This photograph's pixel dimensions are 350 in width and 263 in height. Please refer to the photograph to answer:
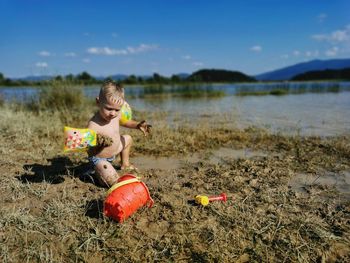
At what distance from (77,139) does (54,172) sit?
93 cm

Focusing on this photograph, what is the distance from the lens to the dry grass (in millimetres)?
2391

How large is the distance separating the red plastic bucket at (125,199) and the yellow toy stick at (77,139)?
68 cm

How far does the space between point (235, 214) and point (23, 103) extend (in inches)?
367

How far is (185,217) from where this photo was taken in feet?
9.17

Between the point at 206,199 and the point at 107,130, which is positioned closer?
the point at 206,199

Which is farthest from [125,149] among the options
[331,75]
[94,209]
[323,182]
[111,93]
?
[331,75]

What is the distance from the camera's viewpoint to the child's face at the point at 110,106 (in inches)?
135

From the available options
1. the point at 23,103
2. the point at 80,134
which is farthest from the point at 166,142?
the point at 23,103

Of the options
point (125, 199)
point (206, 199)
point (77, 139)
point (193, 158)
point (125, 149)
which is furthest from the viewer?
point (193, 158)

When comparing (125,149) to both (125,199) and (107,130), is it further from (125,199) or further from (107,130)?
(125,199)

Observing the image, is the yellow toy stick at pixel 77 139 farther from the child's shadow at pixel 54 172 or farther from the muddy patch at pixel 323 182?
the muddy patch at pixel 323 182

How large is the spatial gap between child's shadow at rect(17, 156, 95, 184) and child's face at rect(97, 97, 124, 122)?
68cm

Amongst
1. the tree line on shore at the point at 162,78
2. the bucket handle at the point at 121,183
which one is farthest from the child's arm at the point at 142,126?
the tree line on shore at the point at 162,78

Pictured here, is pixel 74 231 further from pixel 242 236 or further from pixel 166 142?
pixel 166 142
